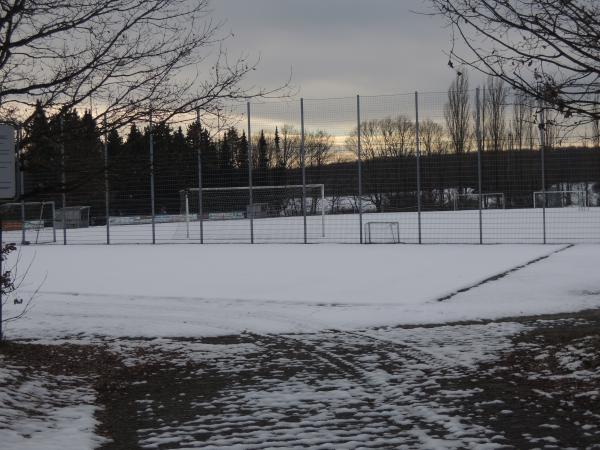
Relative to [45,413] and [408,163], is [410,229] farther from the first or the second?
[45,413]

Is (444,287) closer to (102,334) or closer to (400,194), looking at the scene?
(102,334)

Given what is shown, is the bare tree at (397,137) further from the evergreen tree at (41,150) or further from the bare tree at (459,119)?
the evergreen tree at (41,150)

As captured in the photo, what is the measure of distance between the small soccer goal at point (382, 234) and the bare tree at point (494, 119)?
13.0 ft

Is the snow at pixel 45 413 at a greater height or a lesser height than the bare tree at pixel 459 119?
lesser

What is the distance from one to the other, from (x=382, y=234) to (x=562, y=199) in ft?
20.7

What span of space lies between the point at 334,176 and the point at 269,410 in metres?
20.6

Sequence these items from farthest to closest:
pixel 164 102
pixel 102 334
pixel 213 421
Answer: pixel 102 334, pixel 164 102, pixel 213 421

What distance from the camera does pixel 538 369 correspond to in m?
6.26

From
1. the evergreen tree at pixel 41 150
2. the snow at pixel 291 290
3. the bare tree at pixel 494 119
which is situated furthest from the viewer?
the bare tree at pixel 494 119

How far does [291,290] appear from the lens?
12109mm

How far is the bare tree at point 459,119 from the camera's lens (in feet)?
77.7

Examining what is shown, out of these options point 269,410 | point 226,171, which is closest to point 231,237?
point 226,171

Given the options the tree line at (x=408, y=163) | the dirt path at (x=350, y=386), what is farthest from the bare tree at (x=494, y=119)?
the dirt path at (x=350, y=386)

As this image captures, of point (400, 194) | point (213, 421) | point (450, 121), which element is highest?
point (450, 121)
